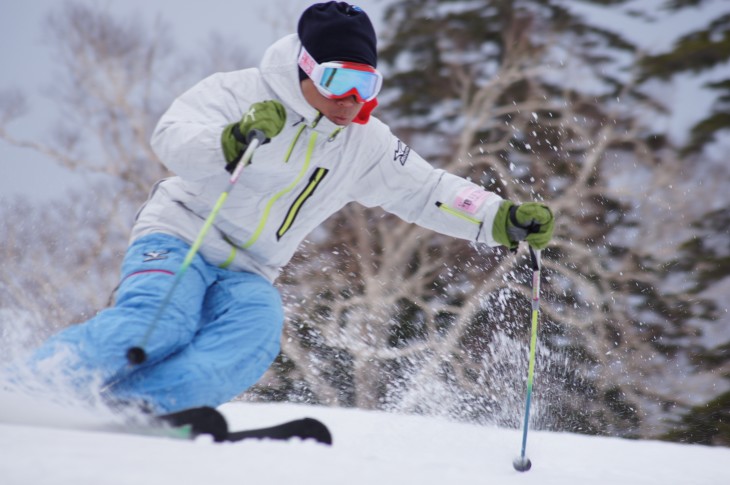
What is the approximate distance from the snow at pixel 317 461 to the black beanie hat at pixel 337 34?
112 cm

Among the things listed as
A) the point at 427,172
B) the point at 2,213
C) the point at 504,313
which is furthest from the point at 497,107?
the point at 2,213

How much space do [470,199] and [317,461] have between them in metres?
1.29

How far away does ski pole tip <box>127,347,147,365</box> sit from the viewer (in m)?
1.75

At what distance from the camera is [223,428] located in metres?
1.69

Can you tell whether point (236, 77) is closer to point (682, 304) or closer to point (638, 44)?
point (682, 304)

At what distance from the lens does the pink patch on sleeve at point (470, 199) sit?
2.46m

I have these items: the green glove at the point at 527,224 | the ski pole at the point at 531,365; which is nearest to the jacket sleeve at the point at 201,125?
the green glove at the point at 527,224

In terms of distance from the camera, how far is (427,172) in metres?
2.55

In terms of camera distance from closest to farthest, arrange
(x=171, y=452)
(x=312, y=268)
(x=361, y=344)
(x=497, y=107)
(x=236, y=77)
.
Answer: (x=171, y=452) → (x=236, y=77) → (x=361, y=344) → (x=312, y=268) → (x=497, y=107)

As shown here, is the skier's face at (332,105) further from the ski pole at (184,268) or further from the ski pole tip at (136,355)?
the ski pole tip at (136,355)

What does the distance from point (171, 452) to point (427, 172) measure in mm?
1482

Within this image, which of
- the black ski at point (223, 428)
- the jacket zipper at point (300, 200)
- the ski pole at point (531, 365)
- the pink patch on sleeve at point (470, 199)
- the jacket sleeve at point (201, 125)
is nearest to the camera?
the black ski at point (223, 428)

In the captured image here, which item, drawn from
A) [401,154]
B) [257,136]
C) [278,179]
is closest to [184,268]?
[257,136]

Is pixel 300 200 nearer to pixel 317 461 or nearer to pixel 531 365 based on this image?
pixel 531 365
